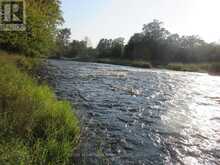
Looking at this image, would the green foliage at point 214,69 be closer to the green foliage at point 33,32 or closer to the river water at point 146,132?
the green foliage at point 33,32

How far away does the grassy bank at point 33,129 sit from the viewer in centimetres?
480

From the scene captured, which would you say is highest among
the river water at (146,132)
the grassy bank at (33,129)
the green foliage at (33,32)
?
the green foliage at (33,32)

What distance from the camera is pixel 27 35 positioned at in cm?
2523

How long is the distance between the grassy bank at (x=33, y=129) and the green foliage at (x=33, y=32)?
50.6 ft

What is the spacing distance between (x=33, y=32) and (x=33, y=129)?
783 inches

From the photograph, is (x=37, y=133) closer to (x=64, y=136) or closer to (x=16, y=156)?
(x=64, y=136)

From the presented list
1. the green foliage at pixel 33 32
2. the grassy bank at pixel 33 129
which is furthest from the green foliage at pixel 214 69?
the grassy bank at pixel 33 129

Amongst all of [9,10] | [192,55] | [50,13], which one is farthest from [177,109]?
[192,55]

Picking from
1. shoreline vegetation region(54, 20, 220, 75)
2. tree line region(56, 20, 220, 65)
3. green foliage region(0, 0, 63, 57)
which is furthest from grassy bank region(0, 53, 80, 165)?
tree line region(56, 20, 220, 65)

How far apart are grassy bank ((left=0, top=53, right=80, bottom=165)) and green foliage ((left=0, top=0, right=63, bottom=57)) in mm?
15423

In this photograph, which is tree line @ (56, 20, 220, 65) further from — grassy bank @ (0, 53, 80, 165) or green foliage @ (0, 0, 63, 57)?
grassy bank @ (0, 53, 80, 165)

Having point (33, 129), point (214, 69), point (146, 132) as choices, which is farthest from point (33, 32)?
point (214, 69)

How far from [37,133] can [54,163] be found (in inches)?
61.6

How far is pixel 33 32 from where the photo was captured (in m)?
24.7
